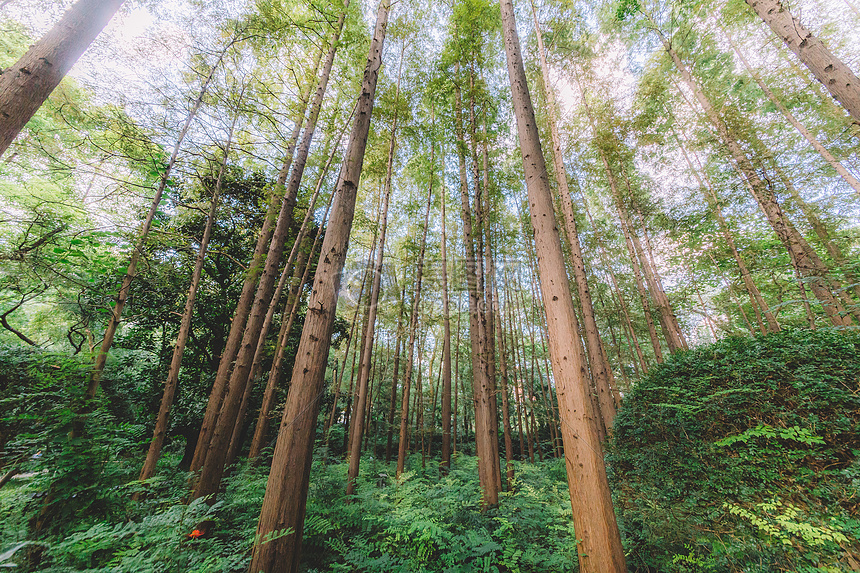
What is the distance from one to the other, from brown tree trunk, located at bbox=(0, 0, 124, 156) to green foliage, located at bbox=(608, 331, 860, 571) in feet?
23.5

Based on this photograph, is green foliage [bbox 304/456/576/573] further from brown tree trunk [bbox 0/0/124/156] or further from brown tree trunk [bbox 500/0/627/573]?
brown tree trunk [bbox 0/0/124/156]

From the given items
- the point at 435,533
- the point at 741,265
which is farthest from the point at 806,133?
the point at 435,533

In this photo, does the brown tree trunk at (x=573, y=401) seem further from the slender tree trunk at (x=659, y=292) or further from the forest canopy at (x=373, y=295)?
the slender tree trunk at (x=659, y=292)

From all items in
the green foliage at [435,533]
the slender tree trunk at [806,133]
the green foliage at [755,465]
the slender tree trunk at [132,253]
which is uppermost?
the slender tree trunk at [806,133]

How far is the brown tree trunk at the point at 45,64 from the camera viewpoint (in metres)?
1.96

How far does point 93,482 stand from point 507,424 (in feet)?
25.1

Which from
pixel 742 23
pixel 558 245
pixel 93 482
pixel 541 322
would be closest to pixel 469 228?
pixel 558 245

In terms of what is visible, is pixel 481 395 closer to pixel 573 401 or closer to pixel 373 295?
pixel 573 401

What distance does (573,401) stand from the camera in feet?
7.84

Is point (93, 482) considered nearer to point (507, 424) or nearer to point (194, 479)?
point (194, 479)

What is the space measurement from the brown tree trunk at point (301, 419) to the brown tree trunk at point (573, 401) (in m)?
2.16

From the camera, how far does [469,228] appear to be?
5.94 m

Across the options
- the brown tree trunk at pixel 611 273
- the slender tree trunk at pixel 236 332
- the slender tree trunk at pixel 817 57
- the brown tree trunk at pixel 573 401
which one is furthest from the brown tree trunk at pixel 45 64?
the brown tree trunk at pixel 611 273

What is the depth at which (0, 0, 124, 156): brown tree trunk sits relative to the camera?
6.45 ft
